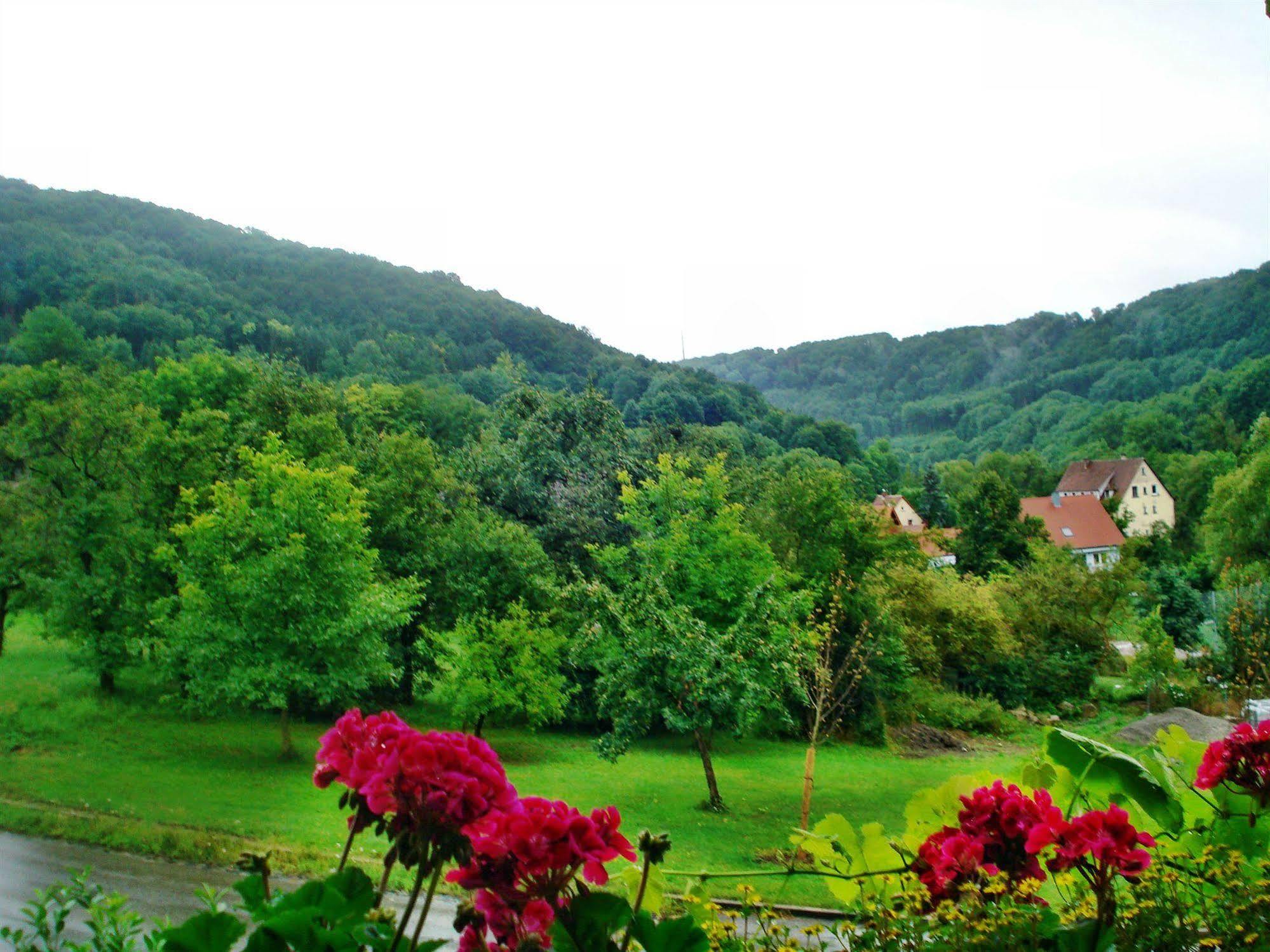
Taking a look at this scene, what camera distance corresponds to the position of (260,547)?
14328 mm

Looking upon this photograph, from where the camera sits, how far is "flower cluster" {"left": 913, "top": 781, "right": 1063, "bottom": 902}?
5.35 feet

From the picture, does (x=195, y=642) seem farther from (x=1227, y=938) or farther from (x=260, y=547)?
(x=1227, y=938)

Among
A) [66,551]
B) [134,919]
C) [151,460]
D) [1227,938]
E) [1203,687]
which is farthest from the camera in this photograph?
[1203,687]

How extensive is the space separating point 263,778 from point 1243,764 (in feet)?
44.1

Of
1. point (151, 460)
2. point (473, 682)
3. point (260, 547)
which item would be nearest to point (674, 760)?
point (473, 682)

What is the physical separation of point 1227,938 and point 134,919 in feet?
5.50

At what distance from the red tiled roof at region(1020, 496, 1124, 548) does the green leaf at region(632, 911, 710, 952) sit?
4656 cm

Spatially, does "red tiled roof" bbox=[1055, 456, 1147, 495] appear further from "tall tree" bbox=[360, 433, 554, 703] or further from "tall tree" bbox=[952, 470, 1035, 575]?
"tall tree" bbox=[360, 433, 554, 703]

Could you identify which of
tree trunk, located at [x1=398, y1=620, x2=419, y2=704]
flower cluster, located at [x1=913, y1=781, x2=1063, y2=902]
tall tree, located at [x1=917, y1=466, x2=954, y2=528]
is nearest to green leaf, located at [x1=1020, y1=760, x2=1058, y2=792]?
flower cluster, located at [x1=913, y1=781, x2=1063, y2=902]

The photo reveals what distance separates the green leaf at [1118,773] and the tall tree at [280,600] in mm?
12355

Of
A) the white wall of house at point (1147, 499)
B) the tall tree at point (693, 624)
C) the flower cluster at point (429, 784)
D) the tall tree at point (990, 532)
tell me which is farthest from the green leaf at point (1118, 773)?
the white wall of house at point (1147, 499)

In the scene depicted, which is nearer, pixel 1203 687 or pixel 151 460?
pixel 151 460

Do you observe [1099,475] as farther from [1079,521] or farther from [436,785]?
[436,785]

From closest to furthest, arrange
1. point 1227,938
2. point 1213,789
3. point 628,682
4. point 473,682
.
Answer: point 1227,938 → point 1213,789 → point 628,682 → point 473,682
